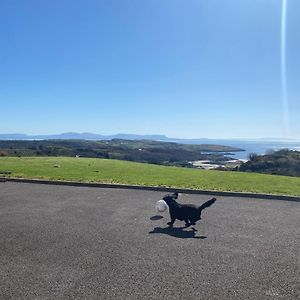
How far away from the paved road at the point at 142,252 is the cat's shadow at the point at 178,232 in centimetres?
2

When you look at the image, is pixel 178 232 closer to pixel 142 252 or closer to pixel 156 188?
pixel 142 252

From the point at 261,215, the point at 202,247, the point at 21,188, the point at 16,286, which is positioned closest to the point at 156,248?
the point at 202,247

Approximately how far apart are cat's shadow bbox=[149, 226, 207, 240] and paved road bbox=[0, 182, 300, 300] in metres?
0.02

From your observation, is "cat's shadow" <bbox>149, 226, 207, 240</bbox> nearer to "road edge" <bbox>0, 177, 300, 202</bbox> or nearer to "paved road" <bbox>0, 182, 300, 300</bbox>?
"paved road" <bbox>0, 182, 300, 300</bbox>

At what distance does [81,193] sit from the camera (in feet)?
36.8

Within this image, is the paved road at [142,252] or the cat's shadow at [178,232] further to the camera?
the cat's shadow at [178,232]

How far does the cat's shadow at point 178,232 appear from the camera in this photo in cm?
662

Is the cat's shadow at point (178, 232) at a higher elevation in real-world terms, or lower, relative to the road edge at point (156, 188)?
lower

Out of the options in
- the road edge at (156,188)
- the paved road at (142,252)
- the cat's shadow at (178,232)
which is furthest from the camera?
the road edge at (156,188)

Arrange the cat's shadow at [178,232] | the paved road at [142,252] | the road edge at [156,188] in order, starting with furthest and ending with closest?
1. the road edge at [156,188]
2. the cat's shadow at [178,232]
3. the paved road at [142,252]

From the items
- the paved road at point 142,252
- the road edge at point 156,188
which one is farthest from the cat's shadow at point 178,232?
the road edge at point 156,188

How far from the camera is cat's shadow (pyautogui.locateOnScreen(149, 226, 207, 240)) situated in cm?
662

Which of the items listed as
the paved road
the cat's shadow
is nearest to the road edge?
the paved road

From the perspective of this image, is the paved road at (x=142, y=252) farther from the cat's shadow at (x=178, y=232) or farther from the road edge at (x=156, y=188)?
the road edge at (x=156, y=188)
